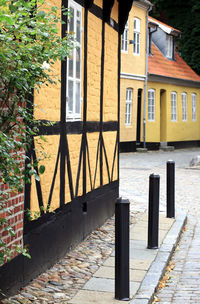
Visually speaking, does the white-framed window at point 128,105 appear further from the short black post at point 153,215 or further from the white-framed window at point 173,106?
the short black post at point 153,215

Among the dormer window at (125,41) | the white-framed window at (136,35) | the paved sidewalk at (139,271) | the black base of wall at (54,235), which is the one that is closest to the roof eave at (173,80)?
the white-framed window at (136,35)

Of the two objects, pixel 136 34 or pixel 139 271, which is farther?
pixel 136 34

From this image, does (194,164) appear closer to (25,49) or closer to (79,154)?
(79,154)

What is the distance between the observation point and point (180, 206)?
11.4 m

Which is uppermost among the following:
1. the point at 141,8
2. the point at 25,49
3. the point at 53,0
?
the point at 141,8

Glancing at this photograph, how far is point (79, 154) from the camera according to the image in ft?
24.8

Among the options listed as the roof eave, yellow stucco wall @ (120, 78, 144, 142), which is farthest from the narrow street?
the roof eave

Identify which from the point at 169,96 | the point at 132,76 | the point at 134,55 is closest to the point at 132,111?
the point at 132,76

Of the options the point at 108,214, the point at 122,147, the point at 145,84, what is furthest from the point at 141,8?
the point at 108,214

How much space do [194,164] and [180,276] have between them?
1374cm

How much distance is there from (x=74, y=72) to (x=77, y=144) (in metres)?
0.87

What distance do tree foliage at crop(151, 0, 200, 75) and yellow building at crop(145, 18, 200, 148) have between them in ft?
4.52

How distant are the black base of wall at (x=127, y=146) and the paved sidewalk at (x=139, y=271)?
16.5 m

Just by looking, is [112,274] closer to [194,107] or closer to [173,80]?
[173,80]
